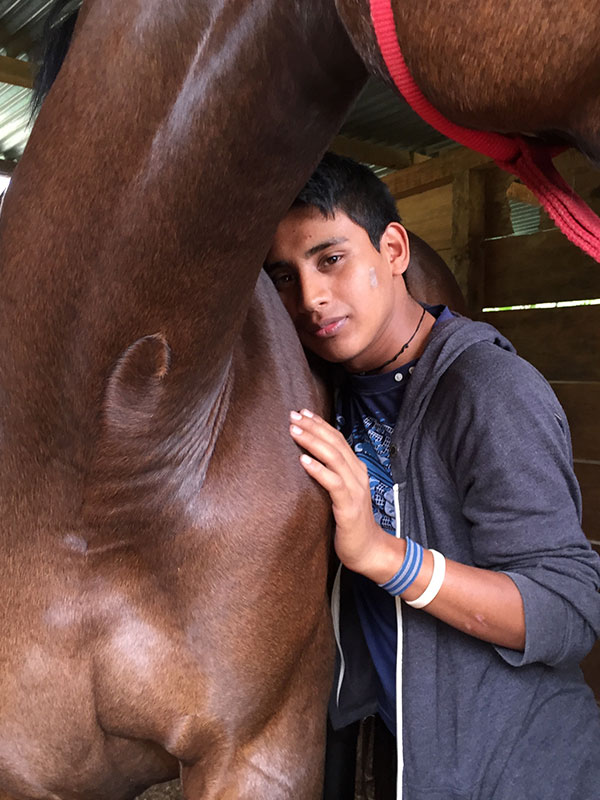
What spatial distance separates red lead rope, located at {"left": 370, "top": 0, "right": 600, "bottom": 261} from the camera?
45 centimetres

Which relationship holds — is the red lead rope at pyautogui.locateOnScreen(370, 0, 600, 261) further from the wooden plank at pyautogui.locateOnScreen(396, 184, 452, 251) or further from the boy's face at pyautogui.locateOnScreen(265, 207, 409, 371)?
the wooden plank at pyautogui.locateOnScreen(396, 184, 452, 251)

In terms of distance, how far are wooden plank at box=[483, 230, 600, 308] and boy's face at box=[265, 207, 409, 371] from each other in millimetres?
1262

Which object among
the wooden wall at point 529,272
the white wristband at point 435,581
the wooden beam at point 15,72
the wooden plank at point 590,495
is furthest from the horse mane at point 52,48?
the wooden plank at point 590,495

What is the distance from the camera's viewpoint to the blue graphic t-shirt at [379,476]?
103 cm

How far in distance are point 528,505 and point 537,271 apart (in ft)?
5.19

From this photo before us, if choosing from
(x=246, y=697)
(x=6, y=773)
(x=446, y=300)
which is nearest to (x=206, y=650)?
(x=246, y=697)

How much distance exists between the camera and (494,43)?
0.41m

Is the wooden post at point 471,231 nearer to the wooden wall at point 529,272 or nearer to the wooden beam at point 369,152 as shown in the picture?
the wooden wall at point 529,272

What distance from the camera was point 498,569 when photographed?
900 mm

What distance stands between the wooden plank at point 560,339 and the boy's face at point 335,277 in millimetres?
1276

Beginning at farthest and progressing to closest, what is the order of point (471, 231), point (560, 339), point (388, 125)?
1. point (388, 125)
2. point (471, 231)
3. point (560, 339)

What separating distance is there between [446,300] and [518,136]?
1.25 metres

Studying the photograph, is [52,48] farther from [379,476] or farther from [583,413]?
[583,413]

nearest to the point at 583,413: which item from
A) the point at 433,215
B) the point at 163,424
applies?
the point at 433,215
